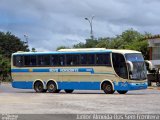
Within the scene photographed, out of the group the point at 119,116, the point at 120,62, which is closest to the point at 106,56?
the point at 120,62

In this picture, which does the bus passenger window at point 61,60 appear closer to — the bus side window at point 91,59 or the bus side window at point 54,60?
the bus side window at point 54,60

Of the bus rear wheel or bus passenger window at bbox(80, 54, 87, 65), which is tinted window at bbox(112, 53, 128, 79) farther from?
the bus rear wheel

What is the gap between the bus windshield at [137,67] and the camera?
112 feet

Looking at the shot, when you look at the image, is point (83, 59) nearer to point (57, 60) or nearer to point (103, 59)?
point (103, 59)

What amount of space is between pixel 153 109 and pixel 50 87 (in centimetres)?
1823

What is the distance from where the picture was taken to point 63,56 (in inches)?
1439

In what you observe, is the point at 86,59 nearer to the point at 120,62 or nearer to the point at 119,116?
the point at 120,62

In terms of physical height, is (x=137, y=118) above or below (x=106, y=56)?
below

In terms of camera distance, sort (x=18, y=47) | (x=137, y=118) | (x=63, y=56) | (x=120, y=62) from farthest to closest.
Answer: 1. (x=18, y=47)
2. (x=63, y=56)
3. (x=120, y=62)
4. (x=137, y=118)

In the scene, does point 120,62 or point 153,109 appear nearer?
point 153,109

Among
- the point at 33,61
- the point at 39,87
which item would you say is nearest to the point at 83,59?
the point at 33,61

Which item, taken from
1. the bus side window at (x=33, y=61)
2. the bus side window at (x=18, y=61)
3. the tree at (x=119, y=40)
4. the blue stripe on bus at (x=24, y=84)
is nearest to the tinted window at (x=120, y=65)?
the bus side window at (x=33, y=61)

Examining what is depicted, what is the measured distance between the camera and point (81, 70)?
117ft

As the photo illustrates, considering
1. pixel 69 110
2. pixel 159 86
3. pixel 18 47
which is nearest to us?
pixel 69 110
